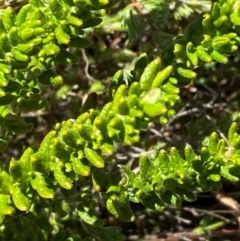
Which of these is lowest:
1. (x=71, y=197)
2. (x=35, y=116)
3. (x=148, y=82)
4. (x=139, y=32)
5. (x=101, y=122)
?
(x=35, y=116)

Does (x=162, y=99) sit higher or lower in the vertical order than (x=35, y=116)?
higher

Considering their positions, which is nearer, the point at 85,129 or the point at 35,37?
the point at 85,129

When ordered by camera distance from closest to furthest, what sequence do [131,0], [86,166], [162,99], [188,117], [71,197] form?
1. [162,99]
2. [86,166]
3. [71,197]
4. [131,0]
5. [188,117]

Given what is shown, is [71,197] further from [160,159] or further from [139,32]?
[139,32]

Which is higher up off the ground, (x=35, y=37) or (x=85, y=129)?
(x=35, y=37)

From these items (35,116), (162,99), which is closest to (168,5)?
(35,116)

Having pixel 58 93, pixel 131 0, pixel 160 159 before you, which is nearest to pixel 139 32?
pixel 131 0

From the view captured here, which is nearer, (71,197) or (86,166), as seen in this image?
(86,166)

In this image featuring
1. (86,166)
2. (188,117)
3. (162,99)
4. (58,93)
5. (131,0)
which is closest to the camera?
(162,99)

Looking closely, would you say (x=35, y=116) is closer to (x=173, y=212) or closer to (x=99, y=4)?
(x=173, y=212)
